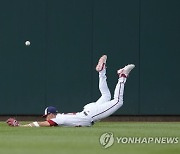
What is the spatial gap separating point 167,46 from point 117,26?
1380 millimetres

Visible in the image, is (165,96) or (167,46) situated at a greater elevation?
(167,46)

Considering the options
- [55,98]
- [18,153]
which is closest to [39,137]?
[18,153]

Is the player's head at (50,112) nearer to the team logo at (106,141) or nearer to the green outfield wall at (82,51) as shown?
the team logo at (106,141)

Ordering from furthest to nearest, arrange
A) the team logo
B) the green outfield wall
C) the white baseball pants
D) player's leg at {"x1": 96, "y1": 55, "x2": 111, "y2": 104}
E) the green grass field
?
the green outfield wall → player's leg at {"x1": 96, "y1": 55, "x2": 111, "y2": 104} → the white baseball pants → the team logo → the green grass field

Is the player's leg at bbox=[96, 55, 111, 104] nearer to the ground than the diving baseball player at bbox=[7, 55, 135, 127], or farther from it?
farther from it

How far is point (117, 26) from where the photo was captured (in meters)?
18.8

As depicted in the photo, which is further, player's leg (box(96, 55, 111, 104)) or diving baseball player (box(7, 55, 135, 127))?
player's leg (box(96, 55, 111, 104))

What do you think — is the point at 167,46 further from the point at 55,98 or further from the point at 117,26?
the point at 55,98

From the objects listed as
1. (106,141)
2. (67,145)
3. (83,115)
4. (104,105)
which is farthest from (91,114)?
(67,145)

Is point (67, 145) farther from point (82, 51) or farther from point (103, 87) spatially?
point (82, 51)

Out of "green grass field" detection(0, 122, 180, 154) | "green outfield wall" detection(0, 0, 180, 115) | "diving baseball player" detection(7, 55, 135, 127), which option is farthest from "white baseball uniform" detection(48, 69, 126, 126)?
"green outfield wall" detection(0, 0, 180, 115)

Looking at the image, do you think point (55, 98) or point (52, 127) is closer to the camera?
point (52, 127)

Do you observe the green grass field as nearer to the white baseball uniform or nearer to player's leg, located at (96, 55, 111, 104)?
the white baseball uniform

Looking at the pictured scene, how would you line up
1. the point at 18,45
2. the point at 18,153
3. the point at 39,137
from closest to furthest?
the point at 18,153
the point at 39,137
the point at 18,45
